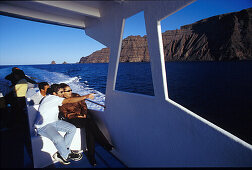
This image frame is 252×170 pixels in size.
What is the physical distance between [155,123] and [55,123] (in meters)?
1.37

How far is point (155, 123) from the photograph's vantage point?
1.48m

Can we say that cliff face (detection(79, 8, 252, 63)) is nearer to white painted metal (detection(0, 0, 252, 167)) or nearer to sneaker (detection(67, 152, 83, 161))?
white painted metal (detection(0, 0, 252, 167))

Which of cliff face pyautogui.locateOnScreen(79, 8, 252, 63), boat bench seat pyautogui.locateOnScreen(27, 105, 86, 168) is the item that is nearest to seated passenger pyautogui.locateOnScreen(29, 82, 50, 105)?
boat bench seat pyautogui.locateOnScreen(27, 105, 86, 168)

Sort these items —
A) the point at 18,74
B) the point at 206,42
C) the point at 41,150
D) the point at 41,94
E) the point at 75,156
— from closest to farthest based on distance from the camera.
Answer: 1. the point at 41,150
2. the point at 75,156
3. the point at 41,94
4. the point at 18,74
5. the point at 206,42

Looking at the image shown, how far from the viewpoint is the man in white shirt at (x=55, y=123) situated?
1.69 m

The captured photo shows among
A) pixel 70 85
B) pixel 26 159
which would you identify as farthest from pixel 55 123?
pixel 70 85

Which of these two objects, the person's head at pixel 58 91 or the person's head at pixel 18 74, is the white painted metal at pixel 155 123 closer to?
the person's head at pixel 58 91

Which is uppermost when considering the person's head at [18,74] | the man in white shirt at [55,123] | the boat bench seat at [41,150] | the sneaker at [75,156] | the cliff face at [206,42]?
the cliff face at [206,42]

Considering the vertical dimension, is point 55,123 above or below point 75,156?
above

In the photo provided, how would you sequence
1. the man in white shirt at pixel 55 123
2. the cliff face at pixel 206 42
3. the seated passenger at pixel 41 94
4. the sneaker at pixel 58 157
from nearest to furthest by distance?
the man in white shirt at pixel 55 123
the sneaker at pixel 58 157
the seated passenger at pixel 41 94
the cliff face at pixel 206 42

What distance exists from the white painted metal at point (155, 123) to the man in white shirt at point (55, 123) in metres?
0.63

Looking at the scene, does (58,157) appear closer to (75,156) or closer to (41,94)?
(75,156)

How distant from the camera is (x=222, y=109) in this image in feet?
38.6

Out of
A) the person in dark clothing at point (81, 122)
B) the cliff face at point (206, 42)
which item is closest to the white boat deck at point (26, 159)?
the person in dark clothing at point (81, 122)
